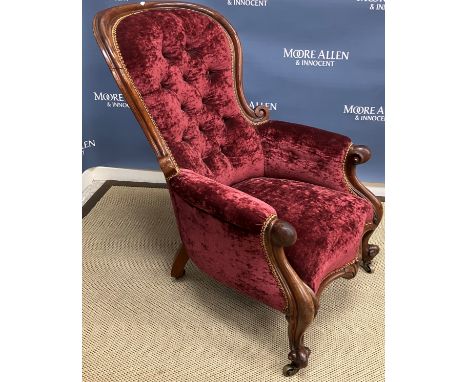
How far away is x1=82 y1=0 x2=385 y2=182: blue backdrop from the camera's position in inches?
101

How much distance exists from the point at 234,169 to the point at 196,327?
0.65 meters

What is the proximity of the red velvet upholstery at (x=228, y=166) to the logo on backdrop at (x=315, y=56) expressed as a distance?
74cm

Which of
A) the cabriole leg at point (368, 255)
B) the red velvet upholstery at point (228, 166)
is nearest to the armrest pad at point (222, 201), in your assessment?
the red velvet upholstery at point (228, 166)

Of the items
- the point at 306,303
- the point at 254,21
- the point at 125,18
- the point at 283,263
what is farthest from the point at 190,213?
the point at 254,21

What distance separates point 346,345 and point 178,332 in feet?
2.03

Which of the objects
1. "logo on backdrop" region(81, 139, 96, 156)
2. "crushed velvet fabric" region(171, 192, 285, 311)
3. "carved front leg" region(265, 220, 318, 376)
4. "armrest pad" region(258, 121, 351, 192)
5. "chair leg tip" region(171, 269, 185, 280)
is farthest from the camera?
"logo on backdrop" region(81, 139, 96, 156)

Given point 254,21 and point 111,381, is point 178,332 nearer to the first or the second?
point 111,381

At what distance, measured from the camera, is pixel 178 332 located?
182cm

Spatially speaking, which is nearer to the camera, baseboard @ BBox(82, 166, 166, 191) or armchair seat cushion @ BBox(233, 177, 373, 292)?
armchair seat cushion @ BBox(233, 177, 373, 292)

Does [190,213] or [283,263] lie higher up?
[190,213]

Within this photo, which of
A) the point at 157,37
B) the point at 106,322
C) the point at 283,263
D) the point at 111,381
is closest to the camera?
the point at 283,263

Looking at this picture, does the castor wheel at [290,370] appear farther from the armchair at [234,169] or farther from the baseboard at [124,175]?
the baseboard at [124,175]

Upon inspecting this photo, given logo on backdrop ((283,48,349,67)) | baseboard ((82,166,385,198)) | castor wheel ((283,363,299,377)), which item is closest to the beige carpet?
castor wheel ((283,363,299,377))

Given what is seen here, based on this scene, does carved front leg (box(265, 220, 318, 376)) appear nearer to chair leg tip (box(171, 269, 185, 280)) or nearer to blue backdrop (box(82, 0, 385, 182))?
chair leg tip (box(171, 269, 185, 280))
